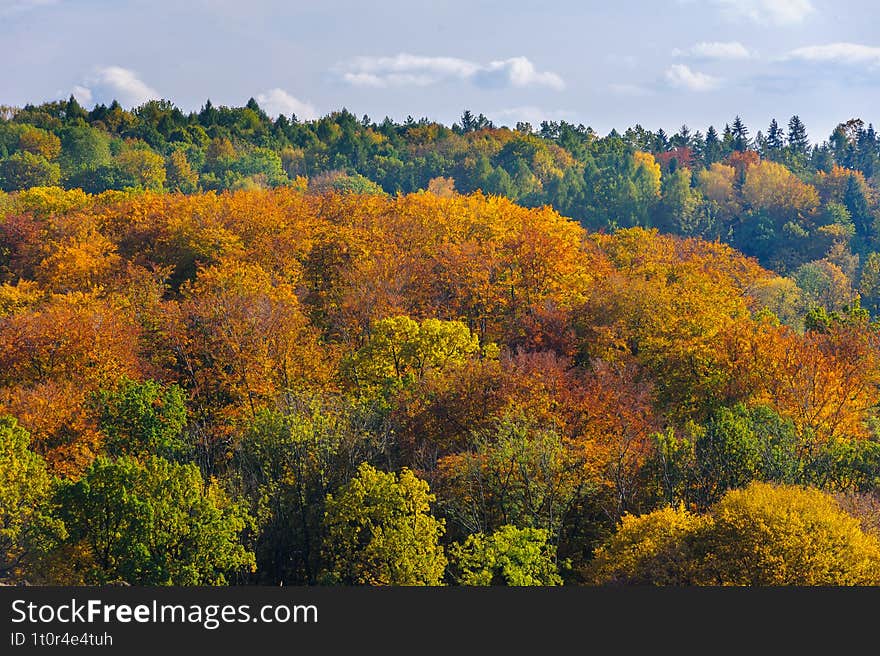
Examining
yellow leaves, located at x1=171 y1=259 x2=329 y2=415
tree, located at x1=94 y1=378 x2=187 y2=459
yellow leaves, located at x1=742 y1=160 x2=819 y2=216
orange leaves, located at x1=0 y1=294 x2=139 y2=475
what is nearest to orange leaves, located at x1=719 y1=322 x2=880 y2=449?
yellow leaves, located at x1=171 y1=259 x2=329 y2=415

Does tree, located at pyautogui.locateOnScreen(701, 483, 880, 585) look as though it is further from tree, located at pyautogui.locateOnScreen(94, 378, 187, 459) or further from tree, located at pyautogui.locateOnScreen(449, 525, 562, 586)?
tree, located at pyautogui.locateOnScreen(94, 378, 187, 459)

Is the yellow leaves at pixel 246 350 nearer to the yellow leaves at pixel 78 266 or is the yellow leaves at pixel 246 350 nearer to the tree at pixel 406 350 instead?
the tree at pixel 406 350

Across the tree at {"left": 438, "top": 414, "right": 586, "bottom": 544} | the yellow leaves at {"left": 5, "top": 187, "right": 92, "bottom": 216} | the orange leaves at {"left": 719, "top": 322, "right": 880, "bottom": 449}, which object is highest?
the yellow leaves at {"left": 5, "top": 187, "right": 92, "bottom": 216}

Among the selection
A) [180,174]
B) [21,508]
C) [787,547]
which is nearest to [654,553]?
[787,547]

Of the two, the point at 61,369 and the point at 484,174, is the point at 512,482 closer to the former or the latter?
the point at 61,369

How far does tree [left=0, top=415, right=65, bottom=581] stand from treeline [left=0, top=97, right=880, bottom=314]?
314 ft

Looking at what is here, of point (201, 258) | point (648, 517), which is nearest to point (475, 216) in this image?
point (201, 258)

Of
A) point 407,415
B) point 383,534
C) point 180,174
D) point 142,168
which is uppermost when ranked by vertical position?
point 142,168

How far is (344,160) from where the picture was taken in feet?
589

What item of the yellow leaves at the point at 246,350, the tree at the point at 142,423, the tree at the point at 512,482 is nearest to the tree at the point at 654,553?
the tree at the point at 512,482

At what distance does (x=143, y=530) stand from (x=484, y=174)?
139840mm

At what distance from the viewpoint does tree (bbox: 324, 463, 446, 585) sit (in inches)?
1526

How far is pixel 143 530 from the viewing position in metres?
38.8

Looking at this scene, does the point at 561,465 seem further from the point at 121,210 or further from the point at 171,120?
the point at 171,120
